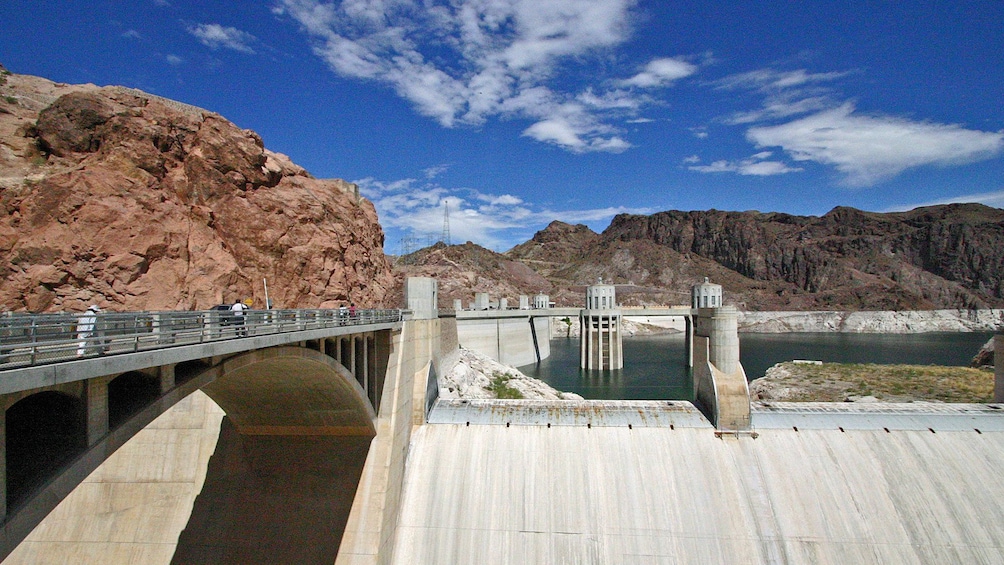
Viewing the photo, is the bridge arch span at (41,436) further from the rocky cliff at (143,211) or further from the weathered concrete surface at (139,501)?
the rocky cliff at (143,211)

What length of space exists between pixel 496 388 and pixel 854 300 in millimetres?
160108

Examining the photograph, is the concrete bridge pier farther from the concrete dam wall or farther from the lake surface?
the concrete dam wall

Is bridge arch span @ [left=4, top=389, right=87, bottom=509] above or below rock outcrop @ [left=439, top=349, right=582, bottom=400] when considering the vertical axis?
above

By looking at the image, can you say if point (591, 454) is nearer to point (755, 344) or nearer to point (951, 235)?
point (755, 344)

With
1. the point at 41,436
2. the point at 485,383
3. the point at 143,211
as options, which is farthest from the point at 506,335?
the point at 41,436

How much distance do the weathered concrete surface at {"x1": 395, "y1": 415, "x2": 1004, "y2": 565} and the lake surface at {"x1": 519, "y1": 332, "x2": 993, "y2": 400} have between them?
26.1 m

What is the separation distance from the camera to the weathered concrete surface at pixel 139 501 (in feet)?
57.0

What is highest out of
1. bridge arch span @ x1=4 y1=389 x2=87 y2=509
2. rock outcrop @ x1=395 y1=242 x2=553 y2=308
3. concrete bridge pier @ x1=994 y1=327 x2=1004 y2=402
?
rock outcrop @ x1=395 y1=242 x2=553 y2=308

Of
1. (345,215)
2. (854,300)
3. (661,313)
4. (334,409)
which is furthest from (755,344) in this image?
(334,409)

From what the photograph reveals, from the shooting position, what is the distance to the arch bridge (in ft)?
18.0

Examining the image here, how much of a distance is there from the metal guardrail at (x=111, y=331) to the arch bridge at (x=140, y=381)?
2 centimetres

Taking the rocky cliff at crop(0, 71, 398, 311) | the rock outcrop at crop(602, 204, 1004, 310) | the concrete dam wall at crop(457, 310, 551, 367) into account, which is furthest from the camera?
the rock outcrop at crop(602, 204, 1004, 310)

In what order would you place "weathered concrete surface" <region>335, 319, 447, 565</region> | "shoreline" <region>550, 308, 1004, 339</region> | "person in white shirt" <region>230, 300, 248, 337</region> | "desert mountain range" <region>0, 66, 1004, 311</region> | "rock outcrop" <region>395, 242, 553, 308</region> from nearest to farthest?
"person in white shirt" <region>230, 300, 248, 337</region>, "weathered concrete surface" <region>335, 319, 447, 565</region>, "desert mountain range" <region>0, 66, 1004, 311</region>, "rock outcrop" <region>395, 242, 553, 308</region>, "shoreline" <region>550, 308, 1004, 339</region>

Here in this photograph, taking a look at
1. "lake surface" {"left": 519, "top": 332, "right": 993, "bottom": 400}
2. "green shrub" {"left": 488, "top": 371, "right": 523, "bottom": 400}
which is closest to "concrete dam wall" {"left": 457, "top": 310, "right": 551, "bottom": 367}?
"lake surface" {"left": 519, "top": 332, "right": 993, "bottom": 400}
